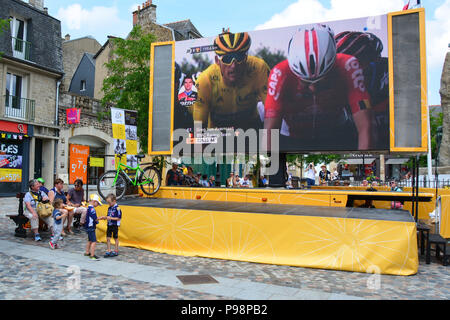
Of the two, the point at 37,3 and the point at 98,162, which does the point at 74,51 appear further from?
the point at 98,162

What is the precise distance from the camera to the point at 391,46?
8852 mm

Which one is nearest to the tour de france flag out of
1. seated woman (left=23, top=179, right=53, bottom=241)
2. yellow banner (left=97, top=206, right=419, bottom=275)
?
seated woman (left=23, top=179, right=53, bottom=241)

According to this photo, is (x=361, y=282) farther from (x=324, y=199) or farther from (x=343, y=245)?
(x=324, y=199)

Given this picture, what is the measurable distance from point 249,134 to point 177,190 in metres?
2.69

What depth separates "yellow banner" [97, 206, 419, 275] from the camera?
20.9ft

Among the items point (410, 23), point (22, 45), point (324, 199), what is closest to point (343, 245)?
point (324, 199)

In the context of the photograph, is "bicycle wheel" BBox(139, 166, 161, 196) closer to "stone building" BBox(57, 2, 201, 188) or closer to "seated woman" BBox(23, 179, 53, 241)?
"seated woman" BBox(23, 179, 53, 241)

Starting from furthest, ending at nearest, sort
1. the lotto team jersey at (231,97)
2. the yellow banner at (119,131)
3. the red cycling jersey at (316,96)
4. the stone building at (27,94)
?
the stone building at (27,94) < the yellow banner at (119,131) < the lotto team jersey at (231,97) < the red cycling jersey at (316,96)

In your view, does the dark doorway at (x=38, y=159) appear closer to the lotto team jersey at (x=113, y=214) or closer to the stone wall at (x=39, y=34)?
the stone wall at (x=39, y=34)

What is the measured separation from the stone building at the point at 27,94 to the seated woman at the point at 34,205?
1002 cm

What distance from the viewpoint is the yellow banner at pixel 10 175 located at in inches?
682

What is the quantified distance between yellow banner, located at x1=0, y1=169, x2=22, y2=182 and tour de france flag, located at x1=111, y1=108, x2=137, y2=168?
9.90m

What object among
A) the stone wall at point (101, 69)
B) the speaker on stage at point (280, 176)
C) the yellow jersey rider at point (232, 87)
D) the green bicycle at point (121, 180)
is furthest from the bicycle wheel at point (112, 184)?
the stone wall at point (101, 69)

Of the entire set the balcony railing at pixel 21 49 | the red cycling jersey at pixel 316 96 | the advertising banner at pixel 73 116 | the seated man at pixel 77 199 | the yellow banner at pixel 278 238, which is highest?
the balcony railing at pixel 21 49
